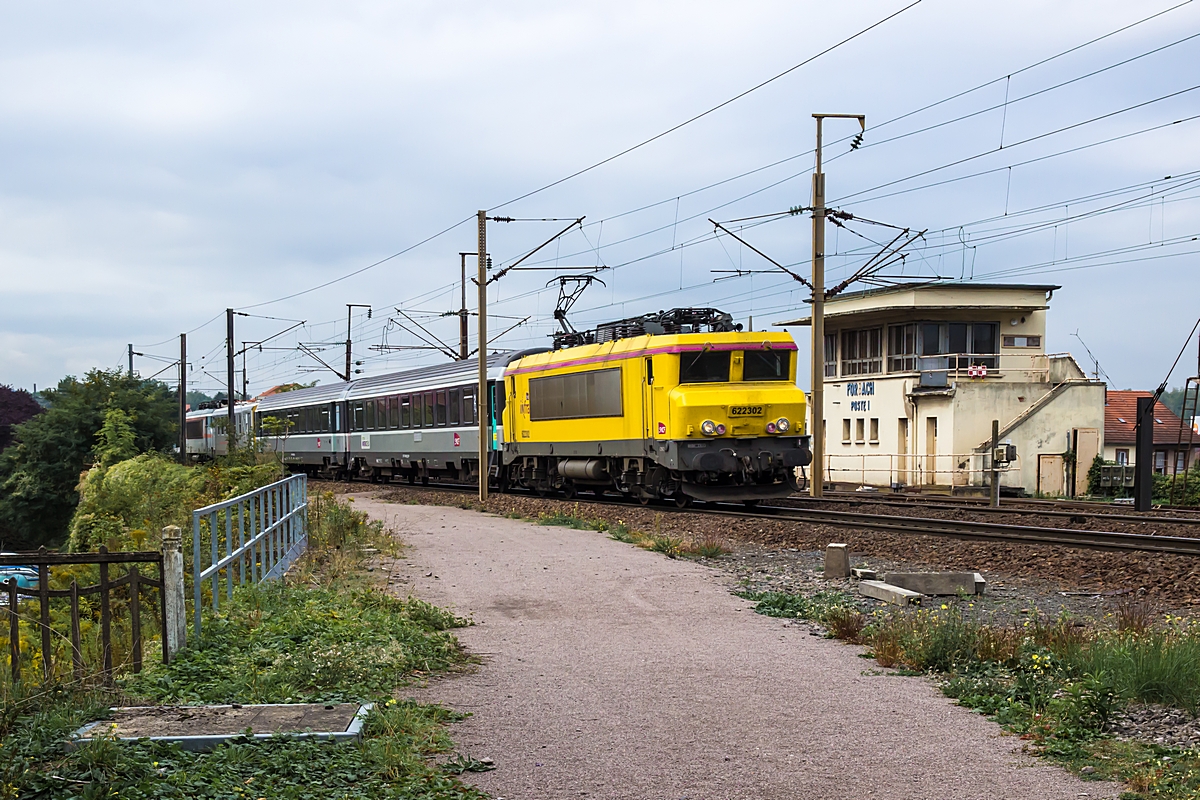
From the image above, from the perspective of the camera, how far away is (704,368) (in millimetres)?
22344

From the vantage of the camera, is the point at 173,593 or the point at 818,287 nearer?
the point at 173,593

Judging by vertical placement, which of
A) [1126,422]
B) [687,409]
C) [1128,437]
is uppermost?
[687,409]

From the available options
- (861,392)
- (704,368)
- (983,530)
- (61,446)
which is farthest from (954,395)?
(61,446)

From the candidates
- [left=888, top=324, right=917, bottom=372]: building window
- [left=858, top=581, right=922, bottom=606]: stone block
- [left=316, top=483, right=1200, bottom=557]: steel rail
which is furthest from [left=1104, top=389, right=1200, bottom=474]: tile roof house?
[left=858, top=581, right=922, bottom=606]: stone block

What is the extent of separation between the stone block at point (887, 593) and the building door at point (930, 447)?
32.1 meters

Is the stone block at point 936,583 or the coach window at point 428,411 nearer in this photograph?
the stone block at point 936,583

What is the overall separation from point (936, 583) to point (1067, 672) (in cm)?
414

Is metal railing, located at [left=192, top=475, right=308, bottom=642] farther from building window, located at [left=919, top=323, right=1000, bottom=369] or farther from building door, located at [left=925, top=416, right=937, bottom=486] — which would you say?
building window, located at [left=919, top=323, right=1000, bottom=369]

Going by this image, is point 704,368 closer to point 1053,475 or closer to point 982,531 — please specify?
point 982,531

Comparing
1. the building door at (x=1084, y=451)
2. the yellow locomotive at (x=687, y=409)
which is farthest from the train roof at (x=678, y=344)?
the building door at (x=1084, y=451)

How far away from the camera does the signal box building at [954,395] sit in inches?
1708

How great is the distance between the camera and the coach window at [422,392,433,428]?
35.9 meters

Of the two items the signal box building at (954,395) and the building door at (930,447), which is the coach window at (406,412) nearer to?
the signal box building at (954,395)

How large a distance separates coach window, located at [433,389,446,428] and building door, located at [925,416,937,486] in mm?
18840
